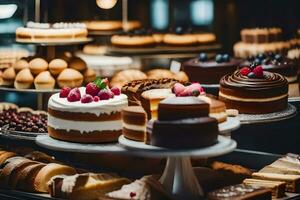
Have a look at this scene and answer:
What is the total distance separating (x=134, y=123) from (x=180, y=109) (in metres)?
0.35

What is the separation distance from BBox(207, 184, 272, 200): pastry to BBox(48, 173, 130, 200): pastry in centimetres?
70

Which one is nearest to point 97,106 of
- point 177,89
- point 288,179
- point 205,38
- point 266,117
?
point 177,89

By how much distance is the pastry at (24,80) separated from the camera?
21.6 ft

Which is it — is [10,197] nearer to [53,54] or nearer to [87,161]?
[87,161]

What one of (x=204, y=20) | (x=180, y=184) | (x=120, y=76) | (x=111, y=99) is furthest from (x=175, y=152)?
(x=204, y=20)

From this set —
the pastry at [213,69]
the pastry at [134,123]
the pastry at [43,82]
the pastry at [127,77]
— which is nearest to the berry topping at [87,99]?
the pastry at [134,123]

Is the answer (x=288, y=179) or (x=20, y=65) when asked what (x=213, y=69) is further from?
(x=288, y=179)

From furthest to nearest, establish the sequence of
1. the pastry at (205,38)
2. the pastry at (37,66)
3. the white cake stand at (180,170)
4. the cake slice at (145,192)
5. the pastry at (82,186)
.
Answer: the pastry at (205,38) → the pastry at (37,66) → the pastry at (82,186) → the cake slice at (145,192) → the white cake stand at (180,170)

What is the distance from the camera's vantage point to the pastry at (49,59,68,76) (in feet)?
22.0

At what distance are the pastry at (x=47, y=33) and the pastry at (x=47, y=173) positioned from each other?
5.40 feet

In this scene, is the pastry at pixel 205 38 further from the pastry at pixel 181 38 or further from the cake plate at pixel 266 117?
the cake plate at pixel 266 117

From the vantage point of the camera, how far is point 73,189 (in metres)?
5.02

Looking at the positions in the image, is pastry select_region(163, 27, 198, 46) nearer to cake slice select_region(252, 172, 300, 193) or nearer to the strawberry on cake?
cake slice select_region(252, 172, 300, 193)

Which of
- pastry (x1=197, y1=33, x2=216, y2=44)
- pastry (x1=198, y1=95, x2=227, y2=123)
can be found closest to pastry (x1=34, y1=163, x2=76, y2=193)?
pastry (x1=198, y1=95, x2=227, y2=123)
